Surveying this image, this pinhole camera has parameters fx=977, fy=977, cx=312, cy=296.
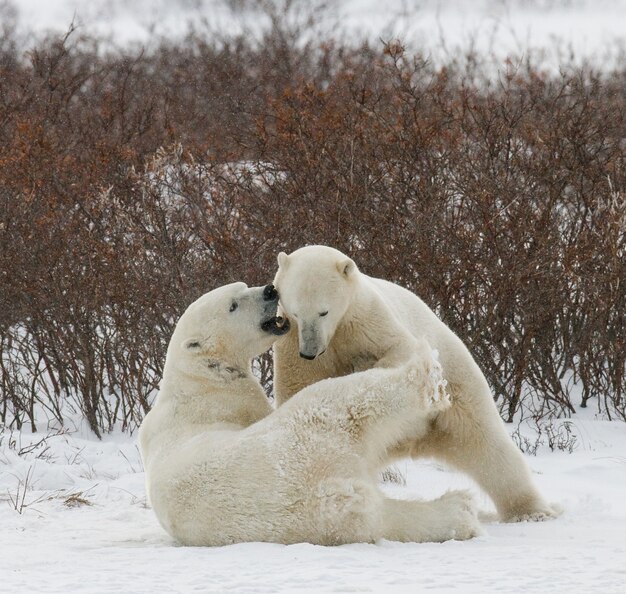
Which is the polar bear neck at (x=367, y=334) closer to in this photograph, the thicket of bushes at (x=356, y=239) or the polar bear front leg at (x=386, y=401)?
the polar bear front leg at (x=386, y=401)

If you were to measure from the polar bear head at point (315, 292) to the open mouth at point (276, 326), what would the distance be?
1.5 inches

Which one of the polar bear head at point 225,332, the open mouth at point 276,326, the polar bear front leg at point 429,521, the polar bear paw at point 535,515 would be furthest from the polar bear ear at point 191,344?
the polar bear paw at point 535,515

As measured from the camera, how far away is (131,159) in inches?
333

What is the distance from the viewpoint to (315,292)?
360 centimetres

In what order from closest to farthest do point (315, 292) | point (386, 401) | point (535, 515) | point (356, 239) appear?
point (386, 401) < point (315, 292) < point (535, 515) < point (356, 239)

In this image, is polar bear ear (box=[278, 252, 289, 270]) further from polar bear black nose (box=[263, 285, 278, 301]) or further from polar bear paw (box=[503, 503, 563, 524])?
polar bear paw (box=[503, 503, 563, 524])

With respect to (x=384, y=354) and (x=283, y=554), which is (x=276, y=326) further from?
(x=283, y=554)

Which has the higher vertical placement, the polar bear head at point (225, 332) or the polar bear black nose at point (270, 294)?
the polar bear black nose at point (270, 294)

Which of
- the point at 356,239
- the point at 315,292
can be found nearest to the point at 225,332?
the point at 315,292

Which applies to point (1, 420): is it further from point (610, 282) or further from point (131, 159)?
point (610, 282)

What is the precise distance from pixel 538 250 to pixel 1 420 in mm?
3923

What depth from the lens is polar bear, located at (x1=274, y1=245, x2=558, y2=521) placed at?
11.6ft

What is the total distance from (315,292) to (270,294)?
0.62 feet

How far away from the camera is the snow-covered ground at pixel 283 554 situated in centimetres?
239
